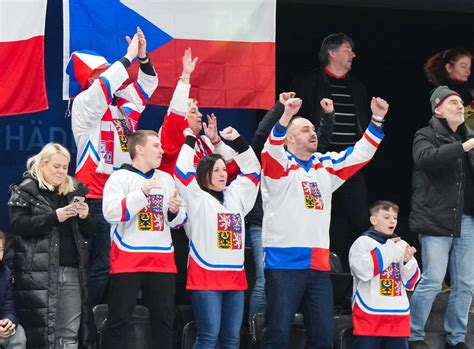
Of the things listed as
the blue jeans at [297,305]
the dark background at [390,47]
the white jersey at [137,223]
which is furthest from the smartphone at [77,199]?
the dark background at [390,47]

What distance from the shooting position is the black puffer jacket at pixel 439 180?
868cm

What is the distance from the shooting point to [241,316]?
8141 millimetres

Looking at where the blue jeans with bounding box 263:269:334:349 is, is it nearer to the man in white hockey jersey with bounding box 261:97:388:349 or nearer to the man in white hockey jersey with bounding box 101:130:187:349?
the man in white hockey jersey with bounding box 261:97:388:349

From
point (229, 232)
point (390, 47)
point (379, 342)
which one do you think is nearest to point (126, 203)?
point (229, 232)

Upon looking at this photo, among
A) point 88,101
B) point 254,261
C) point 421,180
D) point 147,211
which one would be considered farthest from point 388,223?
point 88,101

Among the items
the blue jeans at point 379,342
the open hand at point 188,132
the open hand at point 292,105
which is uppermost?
the open hand at point 292,105

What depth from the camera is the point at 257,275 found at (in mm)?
8727

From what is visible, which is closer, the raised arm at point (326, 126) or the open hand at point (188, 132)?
the open hand at point (188, 132)

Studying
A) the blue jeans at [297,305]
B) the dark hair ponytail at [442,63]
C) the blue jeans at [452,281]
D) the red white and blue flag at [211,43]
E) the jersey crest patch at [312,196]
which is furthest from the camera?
the dark hair ponytail at [442,63]

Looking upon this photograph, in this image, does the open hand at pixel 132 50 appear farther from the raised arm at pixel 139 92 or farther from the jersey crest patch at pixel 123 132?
the jersey crest patch at pixel 123 132

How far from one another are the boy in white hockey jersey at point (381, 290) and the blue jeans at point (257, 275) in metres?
0.70

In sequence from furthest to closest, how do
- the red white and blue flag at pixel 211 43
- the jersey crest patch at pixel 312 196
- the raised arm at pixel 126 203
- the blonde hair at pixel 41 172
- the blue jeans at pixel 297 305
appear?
the red white and blue flag at pixel 211 43, the jersey crest patch at pixel 312 196, the blonde hair at pixel 41 172, the blue jeans at pixel 297 305, the raised arm at pixel 126 203

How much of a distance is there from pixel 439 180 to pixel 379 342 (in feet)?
4.51

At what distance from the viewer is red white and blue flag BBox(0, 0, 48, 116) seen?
27.5ft
